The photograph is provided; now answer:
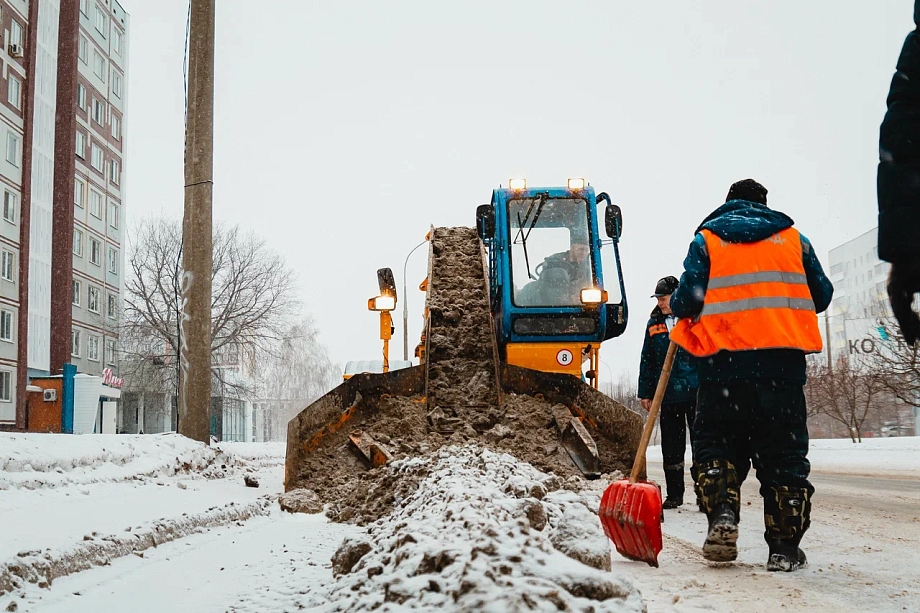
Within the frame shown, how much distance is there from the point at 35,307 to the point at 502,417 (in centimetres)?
3887

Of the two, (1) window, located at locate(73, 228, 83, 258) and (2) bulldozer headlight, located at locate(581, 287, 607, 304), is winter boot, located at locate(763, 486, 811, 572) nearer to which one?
(2) bulldozer headlight, located at locate(581, 287, 607, 304)

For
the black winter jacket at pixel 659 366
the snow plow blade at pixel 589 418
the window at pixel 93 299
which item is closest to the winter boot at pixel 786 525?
the black winter jacket at pixel 659 366

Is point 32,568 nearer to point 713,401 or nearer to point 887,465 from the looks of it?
point 713,401

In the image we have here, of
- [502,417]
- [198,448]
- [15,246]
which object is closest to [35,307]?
[15,246]

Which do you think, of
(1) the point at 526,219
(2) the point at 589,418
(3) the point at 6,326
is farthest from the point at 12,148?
(2) the point at 589,418

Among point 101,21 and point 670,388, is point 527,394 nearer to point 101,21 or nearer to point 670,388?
point 670,388

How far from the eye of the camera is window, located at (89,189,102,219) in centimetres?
4862

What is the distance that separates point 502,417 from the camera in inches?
324

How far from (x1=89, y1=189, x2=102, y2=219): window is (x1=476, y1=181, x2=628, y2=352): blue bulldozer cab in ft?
142

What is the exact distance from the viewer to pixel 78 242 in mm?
47094

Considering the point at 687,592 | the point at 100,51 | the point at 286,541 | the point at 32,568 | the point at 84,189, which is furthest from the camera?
the point at 100,51

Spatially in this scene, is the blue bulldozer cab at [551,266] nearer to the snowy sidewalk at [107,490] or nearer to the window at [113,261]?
the snowy sidewalk at [107,490]

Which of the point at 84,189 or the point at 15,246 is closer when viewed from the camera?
the point at 15,246

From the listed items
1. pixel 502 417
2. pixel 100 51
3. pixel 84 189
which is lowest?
pixel 502 417
